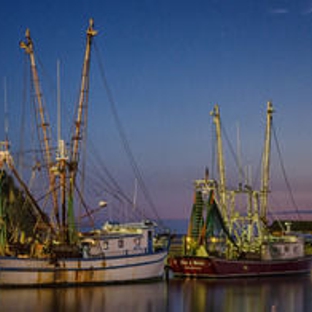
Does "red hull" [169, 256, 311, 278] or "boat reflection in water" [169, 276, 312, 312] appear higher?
"red hull" [169, 256, 311, 278]

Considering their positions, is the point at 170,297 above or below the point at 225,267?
below

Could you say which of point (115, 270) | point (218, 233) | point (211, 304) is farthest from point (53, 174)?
point (211, 304)

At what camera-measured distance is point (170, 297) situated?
35812mm

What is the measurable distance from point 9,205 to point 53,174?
12.7 feet

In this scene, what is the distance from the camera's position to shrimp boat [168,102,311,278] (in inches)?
1757

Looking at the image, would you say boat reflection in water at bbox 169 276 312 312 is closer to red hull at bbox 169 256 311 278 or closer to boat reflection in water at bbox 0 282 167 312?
red hull at bbox 169 256 311 278

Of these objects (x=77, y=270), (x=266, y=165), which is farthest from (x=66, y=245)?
(x=266, y=165)

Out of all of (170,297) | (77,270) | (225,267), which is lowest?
(170,297)

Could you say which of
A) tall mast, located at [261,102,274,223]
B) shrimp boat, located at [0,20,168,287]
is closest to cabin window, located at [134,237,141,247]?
shrimp boat, located at [0,20,168,287]

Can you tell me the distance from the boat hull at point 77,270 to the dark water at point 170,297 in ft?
3.21

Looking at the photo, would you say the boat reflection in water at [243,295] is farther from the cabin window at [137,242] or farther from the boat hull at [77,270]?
the cabin window at [137,242]

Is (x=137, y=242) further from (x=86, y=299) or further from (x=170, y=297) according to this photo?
Answer: (x=86, y=299)

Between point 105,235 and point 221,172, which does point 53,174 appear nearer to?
point 105,235

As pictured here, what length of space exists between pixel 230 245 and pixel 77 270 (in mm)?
12070
